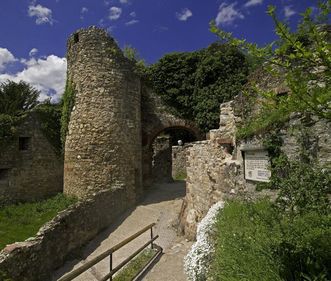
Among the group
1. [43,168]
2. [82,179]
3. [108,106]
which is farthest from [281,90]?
[43,168]

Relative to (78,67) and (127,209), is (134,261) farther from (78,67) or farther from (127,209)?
(78,67)

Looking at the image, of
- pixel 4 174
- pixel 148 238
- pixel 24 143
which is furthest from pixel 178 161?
pixel 148 238

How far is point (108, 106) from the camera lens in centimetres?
1180

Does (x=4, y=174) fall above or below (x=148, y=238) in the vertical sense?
above

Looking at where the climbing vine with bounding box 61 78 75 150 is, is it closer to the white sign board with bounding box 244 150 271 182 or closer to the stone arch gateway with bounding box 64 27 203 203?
the stone arch gateway with bounding box 64 27 203 203

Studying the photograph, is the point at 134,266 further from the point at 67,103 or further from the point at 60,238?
the point at 67,103

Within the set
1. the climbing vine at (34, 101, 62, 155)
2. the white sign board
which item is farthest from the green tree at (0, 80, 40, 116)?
the white sign board

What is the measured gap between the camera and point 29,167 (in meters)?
13.3

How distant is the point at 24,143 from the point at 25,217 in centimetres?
454

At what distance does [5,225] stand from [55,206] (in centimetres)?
201

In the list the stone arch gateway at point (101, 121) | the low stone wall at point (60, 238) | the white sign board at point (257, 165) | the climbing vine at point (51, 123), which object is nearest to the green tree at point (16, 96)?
the climbing vine at point (51, 123)

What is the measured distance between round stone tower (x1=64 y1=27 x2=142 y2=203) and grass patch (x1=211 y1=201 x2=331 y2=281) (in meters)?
8.18

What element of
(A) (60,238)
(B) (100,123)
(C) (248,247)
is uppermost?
(B) (100,123)

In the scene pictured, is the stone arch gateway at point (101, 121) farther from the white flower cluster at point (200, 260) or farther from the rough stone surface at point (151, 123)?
the white flower cluster at point (200, 260)
